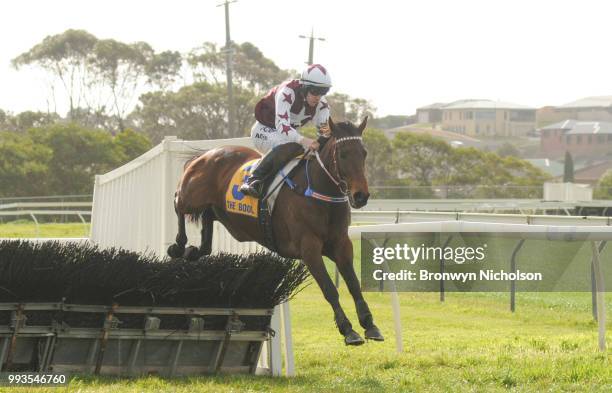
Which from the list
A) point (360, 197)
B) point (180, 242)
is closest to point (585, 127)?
point (180, 242)

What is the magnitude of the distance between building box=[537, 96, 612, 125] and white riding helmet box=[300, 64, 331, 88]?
496 ft

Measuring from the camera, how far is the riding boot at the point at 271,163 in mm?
7746

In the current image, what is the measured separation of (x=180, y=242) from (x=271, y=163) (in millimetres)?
1283

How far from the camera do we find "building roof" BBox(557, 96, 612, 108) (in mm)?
160375

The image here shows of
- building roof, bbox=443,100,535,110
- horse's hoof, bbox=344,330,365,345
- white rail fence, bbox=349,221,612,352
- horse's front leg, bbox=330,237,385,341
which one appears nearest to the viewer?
horse's hoof, bbox=344,330,365,345

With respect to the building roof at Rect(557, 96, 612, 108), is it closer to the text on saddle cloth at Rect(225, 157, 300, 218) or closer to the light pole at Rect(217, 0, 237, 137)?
the light pole at Rect(217, 0, 237, 137)

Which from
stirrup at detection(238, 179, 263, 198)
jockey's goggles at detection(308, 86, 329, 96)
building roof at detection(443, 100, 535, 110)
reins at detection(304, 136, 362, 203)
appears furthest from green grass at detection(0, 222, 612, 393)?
building roof at detection(443, 100, 535, 110)

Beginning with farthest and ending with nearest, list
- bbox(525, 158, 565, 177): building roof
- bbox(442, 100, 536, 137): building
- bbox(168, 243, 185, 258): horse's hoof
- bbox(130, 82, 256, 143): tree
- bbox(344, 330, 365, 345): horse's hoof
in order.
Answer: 1. bbox(442, 100, 536, 137): building
2. bbox(525, 158, 565, 177): building roof
3. bbox(130, 82, 256, 143): tree
4. bbox(168, 243, 185, 258): horse's hoof
5. bbox(344, 330, 365, 345): horse's hoof

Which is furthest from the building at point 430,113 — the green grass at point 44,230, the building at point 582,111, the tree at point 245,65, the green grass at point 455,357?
the green grass at point 455,357

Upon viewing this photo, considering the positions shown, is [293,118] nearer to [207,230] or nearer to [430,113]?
[207,230]

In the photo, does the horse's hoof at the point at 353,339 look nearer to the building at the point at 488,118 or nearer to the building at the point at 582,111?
the building at the point at 488,118

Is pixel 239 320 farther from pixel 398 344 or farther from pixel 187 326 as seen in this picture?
pixel 398 344

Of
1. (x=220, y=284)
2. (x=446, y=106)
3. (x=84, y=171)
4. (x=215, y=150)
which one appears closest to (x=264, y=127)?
(x=215, y=150)

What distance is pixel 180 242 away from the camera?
28.3 ft
